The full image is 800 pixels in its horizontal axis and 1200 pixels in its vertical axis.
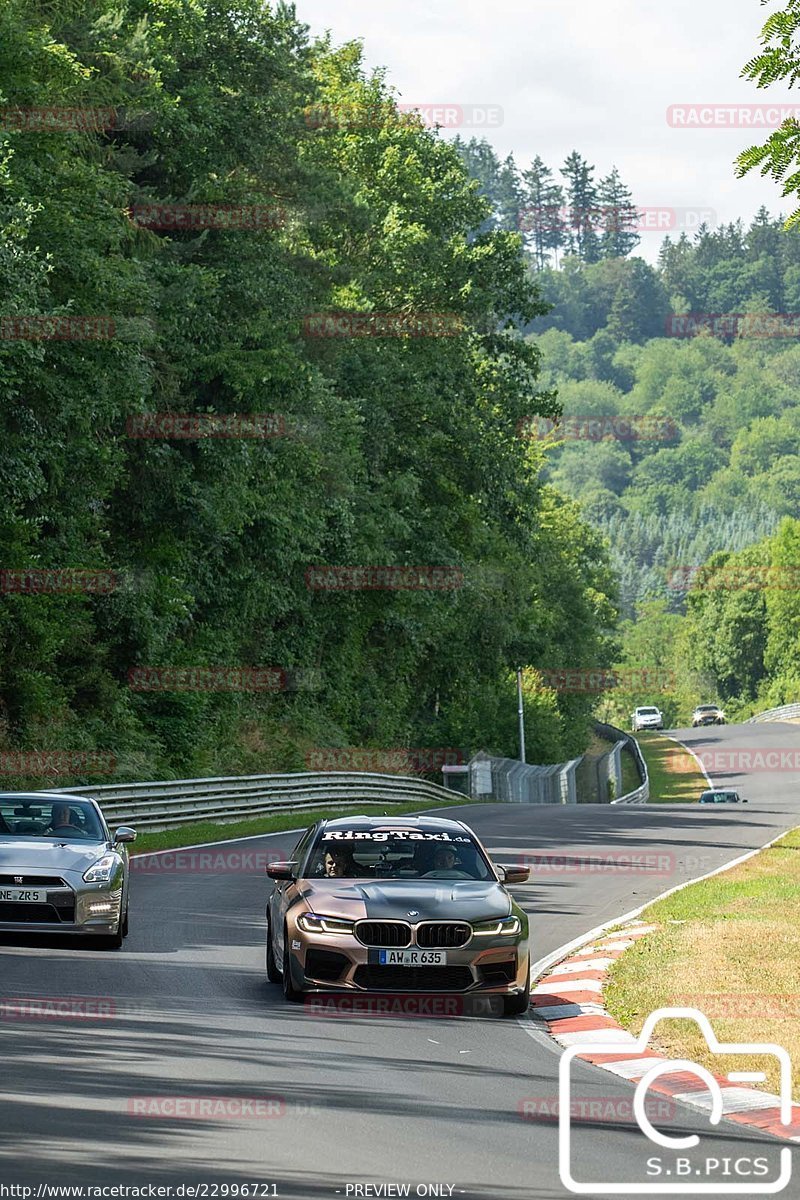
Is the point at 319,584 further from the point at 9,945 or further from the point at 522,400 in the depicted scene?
the point at 9,945

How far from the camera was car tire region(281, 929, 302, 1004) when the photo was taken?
12.7 meters

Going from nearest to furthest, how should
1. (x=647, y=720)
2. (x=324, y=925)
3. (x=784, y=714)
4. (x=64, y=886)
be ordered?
(x=324, y=925)
(x=64, y=886)
(x=784, y=714)
(x=647, y=720)

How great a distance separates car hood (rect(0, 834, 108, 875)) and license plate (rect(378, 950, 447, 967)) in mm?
4048

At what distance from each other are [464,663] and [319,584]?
44.9 ft
